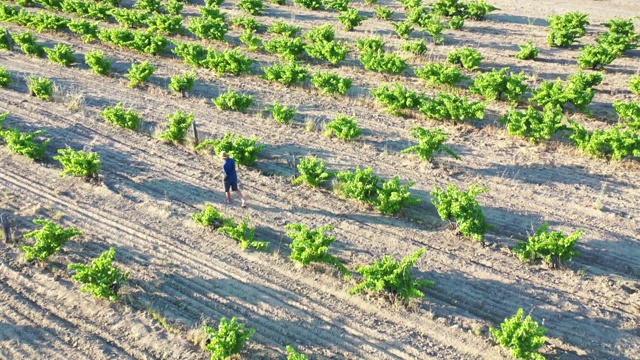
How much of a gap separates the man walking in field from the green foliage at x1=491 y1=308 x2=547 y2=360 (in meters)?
5.64

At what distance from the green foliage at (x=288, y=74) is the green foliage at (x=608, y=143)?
7420 millimetres

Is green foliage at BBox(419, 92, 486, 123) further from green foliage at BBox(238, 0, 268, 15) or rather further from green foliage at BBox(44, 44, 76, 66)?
green foliage at BBox(238, 0, 268, 15)

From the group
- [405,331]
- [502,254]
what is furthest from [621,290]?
[405,331]

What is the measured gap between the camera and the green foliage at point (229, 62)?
17156mm

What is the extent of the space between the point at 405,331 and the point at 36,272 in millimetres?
6202

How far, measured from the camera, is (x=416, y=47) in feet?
62.0

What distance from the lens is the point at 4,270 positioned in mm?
9656

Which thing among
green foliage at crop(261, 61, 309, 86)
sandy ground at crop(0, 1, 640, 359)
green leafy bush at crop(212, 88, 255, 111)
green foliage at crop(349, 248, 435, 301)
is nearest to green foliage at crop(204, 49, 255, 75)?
green foliage at crop(261, 61, 309, 86)

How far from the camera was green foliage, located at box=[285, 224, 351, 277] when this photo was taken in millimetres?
→ 9414

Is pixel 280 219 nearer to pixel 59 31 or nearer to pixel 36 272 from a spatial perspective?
pixel 36 272

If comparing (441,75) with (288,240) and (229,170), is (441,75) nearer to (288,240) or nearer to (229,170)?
(229,170)

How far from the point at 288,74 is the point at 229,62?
205 cm

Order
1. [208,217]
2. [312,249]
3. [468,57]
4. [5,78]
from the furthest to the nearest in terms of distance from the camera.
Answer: [468,57]
[5,78]
[208,217]
[312,249]

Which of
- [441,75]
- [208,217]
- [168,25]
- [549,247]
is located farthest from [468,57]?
[168,25]
